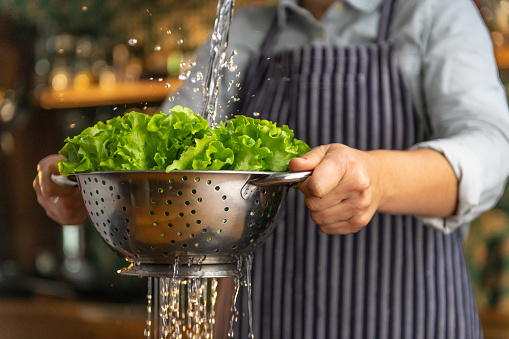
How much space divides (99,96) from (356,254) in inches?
71.6

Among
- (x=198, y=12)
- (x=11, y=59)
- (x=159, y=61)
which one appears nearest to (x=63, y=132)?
(x=11, y=59)

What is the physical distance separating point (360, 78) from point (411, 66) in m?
0.10

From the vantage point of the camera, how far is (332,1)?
1.26 meters

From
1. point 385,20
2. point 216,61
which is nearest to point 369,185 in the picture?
point 216,61

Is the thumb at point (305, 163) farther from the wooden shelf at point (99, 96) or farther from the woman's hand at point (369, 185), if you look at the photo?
the wooden shelf at point (99, 96)

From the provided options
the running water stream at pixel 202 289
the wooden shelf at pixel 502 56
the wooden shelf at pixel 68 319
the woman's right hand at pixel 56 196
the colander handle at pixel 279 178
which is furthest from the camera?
the wooden shelf at pixel 68 319

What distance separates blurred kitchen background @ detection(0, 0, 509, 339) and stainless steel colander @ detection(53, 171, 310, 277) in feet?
5.59

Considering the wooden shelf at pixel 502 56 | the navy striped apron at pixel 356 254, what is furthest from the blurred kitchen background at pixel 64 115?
the navy striped apron at pixel 356 254

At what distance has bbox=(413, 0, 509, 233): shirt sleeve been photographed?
89 centimetres

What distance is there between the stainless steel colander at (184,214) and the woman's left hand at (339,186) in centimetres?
2

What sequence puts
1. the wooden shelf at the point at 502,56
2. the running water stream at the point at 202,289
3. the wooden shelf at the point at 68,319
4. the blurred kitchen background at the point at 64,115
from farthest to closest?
1. the blurred kitchen background at the point at 64,115
2. the wooden shelf at the point at 68,319
3. the wooden shelf at the point at 502,56
4. the running water stream at the point at 202,289

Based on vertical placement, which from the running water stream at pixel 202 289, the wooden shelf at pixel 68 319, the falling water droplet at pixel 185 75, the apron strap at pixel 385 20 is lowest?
the wooden shelf at pixel 68 319

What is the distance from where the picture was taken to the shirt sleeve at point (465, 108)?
891 mm

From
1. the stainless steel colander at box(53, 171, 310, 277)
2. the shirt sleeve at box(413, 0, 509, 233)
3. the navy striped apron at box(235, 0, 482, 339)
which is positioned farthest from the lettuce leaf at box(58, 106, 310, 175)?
the navy striped apron at box(235, 0, 482, 339)
